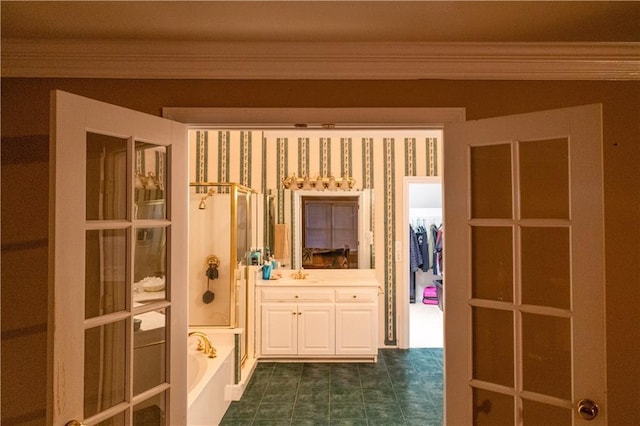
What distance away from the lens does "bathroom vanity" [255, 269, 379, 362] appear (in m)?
3.90

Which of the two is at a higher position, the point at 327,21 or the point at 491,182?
the point at 327,21

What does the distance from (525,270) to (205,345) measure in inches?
95.8

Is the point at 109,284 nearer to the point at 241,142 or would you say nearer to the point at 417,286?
the point at 241,142

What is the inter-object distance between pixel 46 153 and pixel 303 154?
3107 mm

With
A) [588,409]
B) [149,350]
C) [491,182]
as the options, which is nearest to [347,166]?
[491,182]

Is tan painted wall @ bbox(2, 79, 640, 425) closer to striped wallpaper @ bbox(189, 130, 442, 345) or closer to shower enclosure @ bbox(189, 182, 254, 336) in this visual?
shower enclosure @ bbox(189, 182, 254, 336)

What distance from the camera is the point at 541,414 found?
1407 millimetres

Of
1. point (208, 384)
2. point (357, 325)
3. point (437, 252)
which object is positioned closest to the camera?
point (208, 384)

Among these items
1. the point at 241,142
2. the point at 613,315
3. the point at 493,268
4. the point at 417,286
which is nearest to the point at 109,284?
the point at 493,268

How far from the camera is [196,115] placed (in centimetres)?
159

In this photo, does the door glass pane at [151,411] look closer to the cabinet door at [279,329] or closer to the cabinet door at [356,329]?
the cabinet door at [279,329]

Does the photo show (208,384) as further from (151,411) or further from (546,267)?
(546,267)

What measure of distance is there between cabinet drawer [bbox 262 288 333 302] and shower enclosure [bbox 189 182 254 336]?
18.4 inches

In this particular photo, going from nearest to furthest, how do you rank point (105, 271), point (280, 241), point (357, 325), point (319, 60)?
1. point (105, 271)
2. point (319, 60)
3. point (357, 325)
4. point (280, 241)
